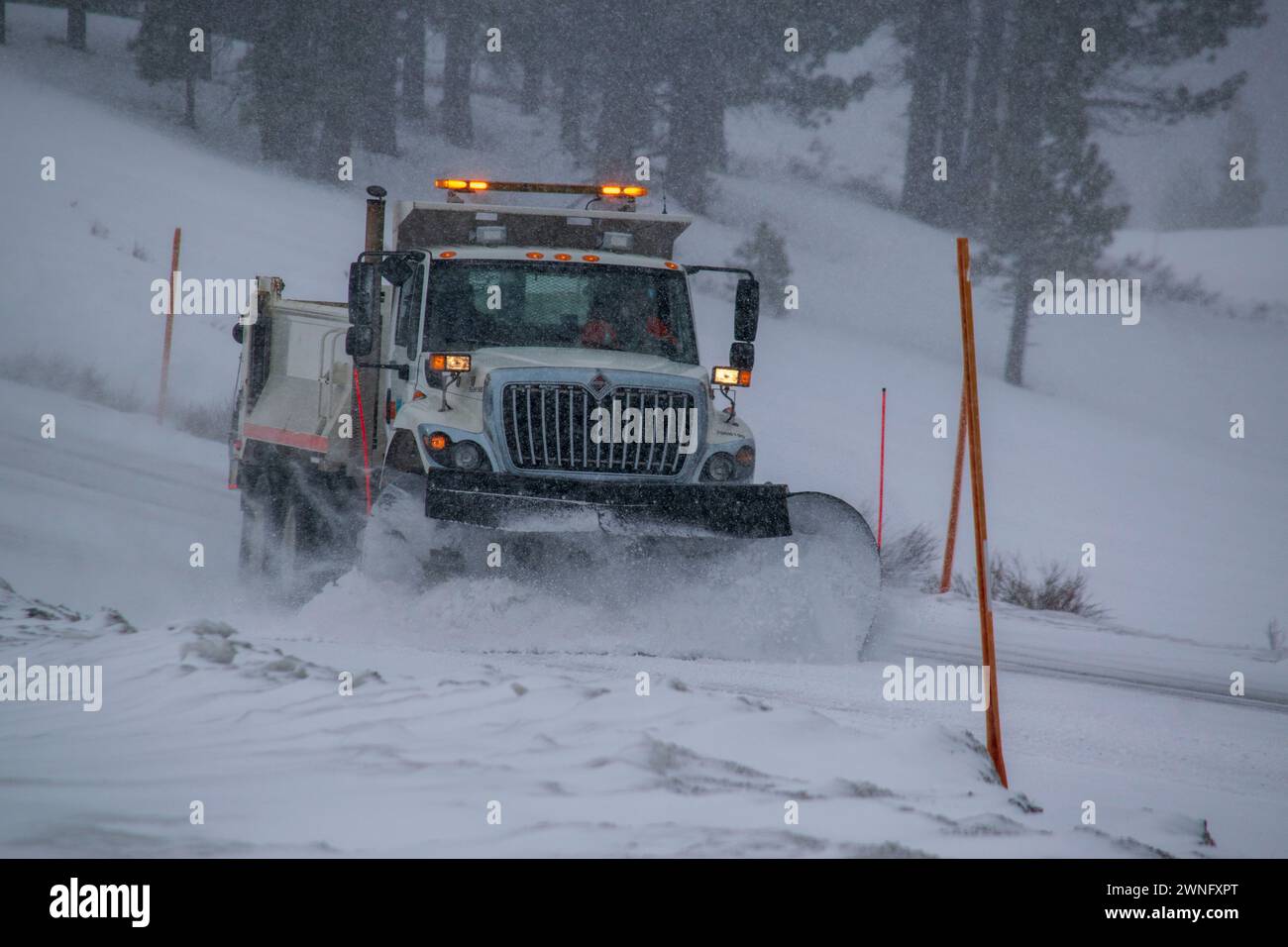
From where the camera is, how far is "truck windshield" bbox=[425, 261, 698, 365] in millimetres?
8883

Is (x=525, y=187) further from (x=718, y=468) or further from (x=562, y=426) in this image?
(x=718, y=468)

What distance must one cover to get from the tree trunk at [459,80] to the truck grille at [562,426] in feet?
114

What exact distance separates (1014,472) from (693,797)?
1942 cm

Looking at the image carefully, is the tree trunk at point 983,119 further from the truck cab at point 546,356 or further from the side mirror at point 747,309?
the truck cab at point 546,356

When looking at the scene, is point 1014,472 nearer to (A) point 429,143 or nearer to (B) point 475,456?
(B) point 475,456

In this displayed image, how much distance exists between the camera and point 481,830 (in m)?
4.56

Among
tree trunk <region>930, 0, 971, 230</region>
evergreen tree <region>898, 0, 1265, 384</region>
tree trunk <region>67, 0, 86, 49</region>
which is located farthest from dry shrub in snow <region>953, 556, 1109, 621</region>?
tree trunk <region>67, 0, 86, 49</region>

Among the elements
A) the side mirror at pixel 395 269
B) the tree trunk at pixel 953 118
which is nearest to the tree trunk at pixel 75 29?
the tree trunk at pixel 953 118

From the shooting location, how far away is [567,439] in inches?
328

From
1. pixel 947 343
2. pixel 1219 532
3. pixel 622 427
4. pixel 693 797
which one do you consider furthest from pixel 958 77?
pixel 693 797

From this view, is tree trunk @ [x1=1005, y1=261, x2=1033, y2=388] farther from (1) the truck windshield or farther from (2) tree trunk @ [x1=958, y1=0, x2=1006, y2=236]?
(1) the truck windshield

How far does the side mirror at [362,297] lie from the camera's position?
872cm

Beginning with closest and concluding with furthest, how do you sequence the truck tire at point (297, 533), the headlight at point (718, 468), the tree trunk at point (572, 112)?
the headlight at point (718, 468), the truck tire at point (297, 533), the tree trunk at point (572, 112)

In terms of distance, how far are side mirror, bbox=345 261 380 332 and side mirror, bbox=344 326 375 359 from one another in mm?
32
